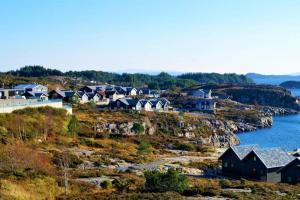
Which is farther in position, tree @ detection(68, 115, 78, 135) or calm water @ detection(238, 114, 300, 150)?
calm water @ detection(238, 114, 300, 150)

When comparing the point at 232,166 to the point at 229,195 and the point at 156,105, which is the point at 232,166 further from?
the point at 156,105

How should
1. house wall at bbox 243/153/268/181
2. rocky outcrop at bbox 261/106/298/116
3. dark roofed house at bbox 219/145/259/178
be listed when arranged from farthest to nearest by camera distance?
rocky outcrop at bbox 261/106/298/116 → dark roofed house at bbox 219/145/259/178 → house wall at bbox 243/153/268/181

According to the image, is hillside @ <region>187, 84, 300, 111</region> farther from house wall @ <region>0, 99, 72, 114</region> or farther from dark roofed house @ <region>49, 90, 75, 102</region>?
house wall @ <region>0, 99, 72, 114</region>

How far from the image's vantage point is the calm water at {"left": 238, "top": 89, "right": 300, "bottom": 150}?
78.4 meters

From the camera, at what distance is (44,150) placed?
4256 centimetres

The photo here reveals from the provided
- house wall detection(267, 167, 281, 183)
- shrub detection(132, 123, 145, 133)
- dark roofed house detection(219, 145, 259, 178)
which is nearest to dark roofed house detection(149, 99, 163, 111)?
shrub detection(132, 123, 145, 133)

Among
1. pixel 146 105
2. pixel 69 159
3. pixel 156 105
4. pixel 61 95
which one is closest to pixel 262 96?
pixel 156 105

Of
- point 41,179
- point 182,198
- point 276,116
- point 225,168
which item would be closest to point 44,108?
point 225,168

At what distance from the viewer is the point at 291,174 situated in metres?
36.4

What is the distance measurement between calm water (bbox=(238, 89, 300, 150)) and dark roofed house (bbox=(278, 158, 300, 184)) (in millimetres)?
36926

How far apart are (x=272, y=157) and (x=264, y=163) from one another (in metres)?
1.52

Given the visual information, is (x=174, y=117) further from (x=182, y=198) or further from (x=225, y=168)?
(x=182, y=198)

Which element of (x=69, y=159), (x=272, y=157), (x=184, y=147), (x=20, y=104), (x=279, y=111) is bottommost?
(x=279, y=111)

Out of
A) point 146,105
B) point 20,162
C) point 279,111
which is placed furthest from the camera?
point 279,111
